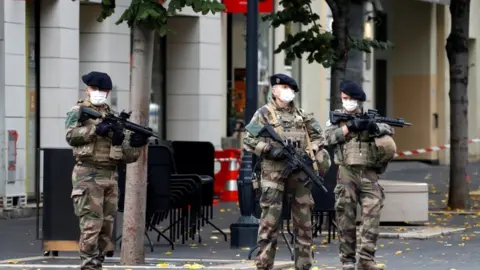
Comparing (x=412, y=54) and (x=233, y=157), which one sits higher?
(x=412, y=54)

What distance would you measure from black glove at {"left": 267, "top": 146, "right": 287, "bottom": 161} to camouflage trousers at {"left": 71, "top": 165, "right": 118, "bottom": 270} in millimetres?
1439

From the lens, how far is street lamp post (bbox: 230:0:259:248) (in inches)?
607

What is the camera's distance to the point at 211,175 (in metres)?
17.3

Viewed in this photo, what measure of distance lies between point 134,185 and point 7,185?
695 cm

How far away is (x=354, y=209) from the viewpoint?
12406 millimetres

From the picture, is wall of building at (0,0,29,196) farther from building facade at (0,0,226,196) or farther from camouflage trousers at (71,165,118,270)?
→ camouflage trousers at (71,165,118,270)

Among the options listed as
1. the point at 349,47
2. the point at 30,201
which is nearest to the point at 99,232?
the point at 349,47

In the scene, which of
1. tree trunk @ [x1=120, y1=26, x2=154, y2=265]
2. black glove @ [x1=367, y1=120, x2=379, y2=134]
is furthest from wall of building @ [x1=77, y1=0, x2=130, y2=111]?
black glove @ [x1=367, y1=120, x2=379, y2=134]

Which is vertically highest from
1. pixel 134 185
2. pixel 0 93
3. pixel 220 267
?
pixel 0 93

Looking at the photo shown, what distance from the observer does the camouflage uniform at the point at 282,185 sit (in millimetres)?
11703

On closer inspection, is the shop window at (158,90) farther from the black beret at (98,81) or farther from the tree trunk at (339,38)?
the black beret at (98,81)

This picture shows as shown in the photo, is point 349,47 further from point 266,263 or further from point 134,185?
point 266,263

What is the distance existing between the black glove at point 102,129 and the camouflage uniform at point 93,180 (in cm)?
6

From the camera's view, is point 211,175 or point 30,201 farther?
point 30,201
